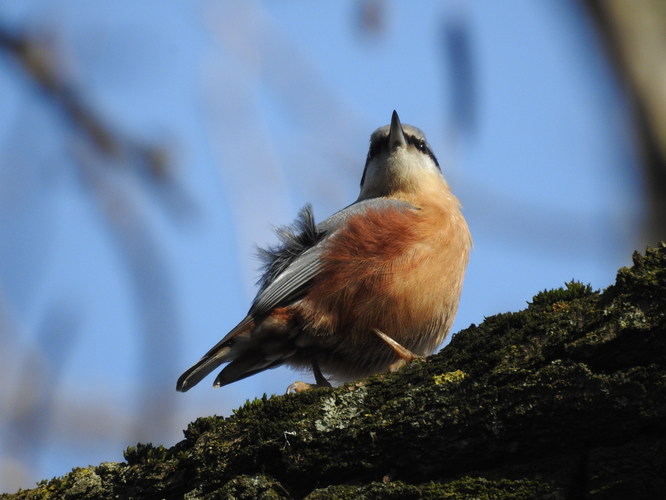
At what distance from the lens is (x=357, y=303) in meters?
4.27

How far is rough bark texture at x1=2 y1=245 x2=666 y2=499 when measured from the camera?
2082mm

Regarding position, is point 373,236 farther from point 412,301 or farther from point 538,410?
point 538,410

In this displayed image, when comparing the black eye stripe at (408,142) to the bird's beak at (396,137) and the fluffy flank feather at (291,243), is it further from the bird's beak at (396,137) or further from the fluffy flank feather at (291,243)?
the fluffy flank feather at (291,243)

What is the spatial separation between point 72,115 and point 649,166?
2858mm

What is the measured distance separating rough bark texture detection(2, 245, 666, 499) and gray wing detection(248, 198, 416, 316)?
5.55 feet

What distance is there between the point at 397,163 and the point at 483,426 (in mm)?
3653

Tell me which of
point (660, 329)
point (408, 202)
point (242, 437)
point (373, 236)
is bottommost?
point (660, 329)

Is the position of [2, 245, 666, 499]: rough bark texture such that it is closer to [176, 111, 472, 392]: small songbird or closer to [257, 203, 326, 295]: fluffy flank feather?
[176, 111, 472, 392]: small songbird

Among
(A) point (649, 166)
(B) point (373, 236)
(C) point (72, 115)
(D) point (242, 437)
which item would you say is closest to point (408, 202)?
(B) point (373, 236)

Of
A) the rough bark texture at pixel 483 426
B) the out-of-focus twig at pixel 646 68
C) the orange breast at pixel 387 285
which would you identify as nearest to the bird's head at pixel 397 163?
the orange breast at pixel 387 285

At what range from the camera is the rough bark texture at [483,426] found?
82.0 inches

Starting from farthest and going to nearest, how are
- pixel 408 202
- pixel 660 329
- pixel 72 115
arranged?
pixel 408 202
pixel 72 115
pixel 660 329

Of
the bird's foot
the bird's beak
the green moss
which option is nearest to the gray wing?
the bird's foot

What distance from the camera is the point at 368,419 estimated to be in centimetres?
248
